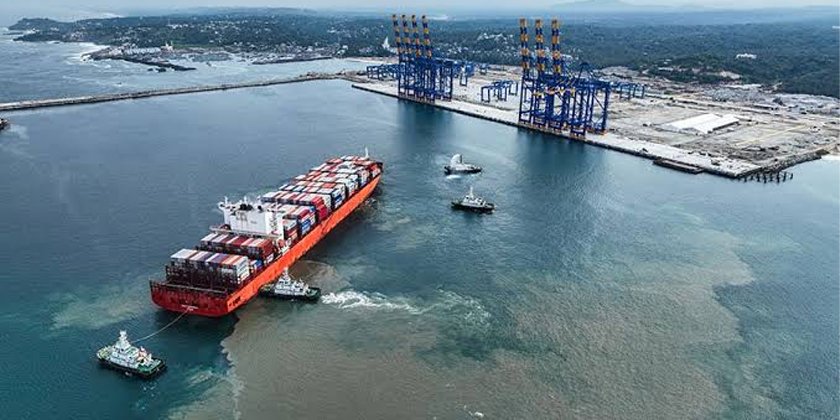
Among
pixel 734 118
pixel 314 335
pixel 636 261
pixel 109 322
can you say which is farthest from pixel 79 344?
pixel 734 118

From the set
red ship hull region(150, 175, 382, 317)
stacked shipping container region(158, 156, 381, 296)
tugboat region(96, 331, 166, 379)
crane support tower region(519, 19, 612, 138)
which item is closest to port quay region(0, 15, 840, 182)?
crane support tower region(519, 19, 612, 138)

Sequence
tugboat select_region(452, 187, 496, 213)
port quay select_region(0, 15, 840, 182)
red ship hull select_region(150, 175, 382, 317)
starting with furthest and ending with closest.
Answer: port quay select_region(0, 15, 840, 182) → tugboat select_region(452, 187, 496, 213) → red ship hull select_region(150, 175, 382, 317)

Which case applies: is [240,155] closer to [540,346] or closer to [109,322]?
[109,322]

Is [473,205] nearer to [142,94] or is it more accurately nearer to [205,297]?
[205,297]

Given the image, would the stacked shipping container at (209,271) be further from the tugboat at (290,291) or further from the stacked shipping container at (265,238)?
the tugboat at (290,291)

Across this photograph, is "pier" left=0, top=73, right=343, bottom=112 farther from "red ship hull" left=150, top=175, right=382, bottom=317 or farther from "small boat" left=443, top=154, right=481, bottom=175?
"red ship hull" left=150, top=175, right=382, bottom=317

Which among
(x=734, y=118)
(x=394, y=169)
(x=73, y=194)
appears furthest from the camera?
(x=734, y=118)

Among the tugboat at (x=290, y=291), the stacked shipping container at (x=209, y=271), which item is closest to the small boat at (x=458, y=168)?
the tugboat at (x=290, y=291)

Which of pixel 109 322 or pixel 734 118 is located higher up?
pixel 734 118
